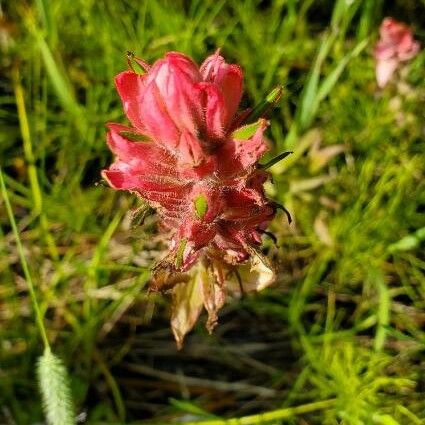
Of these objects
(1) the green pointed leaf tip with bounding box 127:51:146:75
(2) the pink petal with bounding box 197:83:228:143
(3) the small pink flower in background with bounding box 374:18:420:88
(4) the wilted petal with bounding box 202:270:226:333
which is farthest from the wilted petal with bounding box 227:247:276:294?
(3) the small pink flower in background with bounding box 374:18:420:88

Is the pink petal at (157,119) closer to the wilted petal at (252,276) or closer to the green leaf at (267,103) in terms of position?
the green leaf at (267,103)

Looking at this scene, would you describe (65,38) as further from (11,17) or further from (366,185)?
(366,185)

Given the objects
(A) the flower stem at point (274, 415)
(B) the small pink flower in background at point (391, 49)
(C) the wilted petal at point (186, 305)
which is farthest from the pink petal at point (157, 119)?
(B) the small pink flower in background at point (391, 49)

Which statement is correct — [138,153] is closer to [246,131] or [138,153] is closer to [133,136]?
[133,136]

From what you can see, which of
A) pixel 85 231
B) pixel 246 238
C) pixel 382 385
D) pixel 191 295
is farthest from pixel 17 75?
pixel 382 385

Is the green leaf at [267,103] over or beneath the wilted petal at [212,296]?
over

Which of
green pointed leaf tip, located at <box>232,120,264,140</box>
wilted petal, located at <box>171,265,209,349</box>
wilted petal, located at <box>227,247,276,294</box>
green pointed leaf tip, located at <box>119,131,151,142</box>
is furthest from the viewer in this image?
wilted petal, located at <box>171,265,209,349</box>

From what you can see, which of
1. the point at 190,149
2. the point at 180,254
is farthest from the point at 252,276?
the point at 190,149

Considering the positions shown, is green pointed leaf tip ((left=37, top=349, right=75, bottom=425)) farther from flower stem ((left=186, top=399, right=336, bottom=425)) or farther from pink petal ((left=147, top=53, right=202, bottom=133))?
flower stem ((left=186, top=399, right=336, bottom=425))
